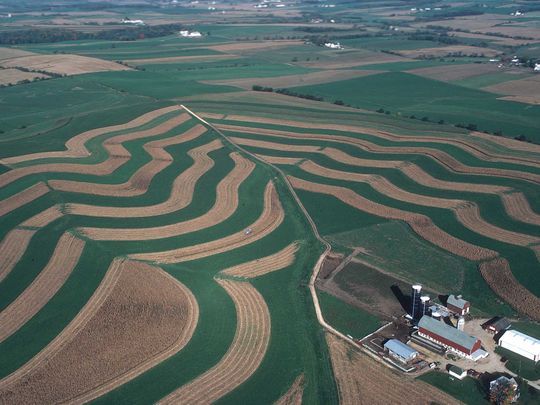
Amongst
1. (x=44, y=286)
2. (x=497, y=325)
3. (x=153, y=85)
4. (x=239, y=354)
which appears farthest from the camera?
(x=153, y=85)

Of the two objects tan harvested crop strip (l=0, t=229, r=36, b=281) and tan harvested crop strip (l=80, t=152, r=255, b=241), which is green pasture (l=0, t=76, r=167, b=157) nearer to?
tan harvested crop strip (l=0, t=229, r=36, b=281)

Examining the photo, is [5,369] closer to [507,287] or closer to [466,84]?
[507,287]

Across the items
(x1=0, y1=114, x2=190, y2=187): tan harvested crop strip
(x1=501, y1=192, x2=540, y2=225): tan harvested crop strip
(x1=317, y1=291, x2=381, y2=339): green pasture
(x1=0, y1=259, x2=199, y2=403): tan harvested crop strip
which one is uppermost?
(x1=0, y1=114, x2=190, y2=187): tan harvested crop strip

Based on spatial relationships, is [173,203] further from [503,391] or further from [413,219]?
[503,391]

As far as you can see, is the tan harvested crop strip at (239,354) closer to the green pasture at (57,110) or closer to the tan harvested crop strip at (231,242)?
the tan harvested crop strip at (231,242)

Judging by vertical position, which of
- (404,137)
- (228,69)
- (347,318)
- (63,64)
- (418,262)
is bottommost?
(347,318)

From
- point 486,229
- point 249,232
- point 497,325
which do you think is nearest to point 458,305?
point 497,325

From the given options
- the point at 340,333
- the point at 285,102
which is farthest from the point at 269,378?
the point at 285,102

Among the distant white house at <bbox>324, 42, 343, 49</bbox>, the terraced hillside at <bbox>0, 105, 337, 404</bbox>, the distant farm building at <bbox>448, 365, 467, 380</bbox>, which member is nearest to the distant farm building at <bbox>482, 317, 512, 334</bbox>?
the distant farm building at <bbox>448, 365, 467, 380</bbox>
